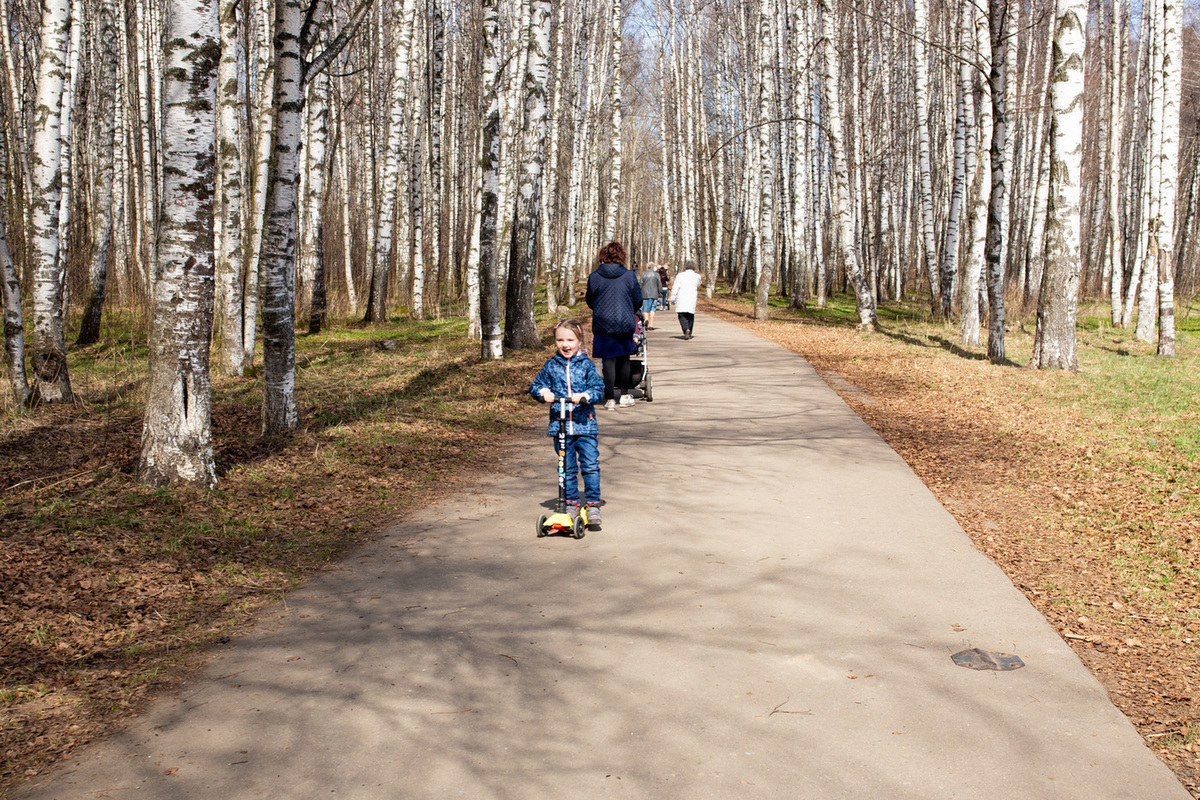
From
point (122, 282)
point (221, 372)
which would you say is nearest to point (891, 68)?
point (122, 282)

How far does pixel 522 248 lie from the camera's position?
1594cm

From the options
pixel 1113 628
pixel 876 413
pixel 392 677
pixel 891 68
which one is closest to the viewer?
pixel 392 677

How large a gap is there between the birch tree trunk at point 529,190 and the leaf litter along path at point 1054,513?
5.81 metres

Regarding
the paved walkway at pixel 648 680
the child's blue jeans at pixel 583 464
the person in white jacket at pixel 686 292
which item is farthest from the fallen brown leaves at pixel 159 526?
the person in white jacket at pixel 686 292

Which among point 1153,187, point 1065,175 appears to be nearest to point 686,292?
point 1065,175

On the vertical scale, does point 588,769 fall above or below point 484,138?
below

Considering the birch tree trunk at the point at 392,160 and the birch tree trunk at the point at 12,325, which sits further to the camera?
the birch tree trunk at the point at 392,160

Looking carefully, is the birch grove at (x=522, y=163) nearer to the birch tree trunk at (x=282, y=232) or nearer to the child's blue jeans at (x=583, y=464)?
the birch tree trunk at (x=282, y=232)

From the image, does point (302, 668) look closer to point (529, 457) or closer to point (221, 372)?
point (529, 457)

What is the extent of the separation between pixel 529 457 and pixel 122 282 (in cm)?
1766

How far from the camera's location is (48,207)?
10266mm

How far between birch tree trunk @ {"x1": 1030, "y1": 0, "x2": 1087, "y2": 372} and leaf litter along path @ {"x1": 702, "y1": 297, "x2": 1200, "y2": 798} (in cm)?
116

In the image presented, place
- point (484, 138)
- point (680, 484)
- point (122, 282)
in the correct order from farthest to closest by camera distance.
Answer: point (122, 282) → point (484, 138) → point (680, 484)

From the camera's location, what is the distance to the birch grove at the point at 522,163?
10391 millimetres
